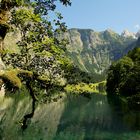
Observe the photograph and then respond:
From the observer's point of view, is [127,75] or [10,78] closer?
[10,78]

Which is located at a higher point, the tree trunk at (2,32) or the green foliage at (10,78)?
the tree trunk at (2,32)

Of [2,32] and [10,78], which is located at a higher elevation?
[2,32]

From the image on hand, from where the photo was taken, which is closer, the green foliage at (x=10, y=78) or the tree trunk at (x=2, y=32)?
the green foliage at (x=10, y=78)

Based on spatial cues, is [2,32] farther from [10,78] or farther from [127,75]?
[127,75]

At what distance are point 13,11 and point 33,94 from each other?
11.1ft

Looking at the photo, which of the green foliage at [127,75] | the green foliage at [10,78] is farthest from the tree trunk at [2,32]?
the green foliage at [127,75]

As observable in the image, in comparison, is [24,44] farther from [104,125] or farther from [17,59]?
[104,125]

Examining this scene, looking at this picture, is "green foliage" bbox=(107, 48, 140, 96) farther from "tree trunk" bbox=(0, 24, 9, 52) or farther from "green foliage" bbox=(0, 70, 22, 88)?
"green foliage" bbox=(0, 70, 22, 88)

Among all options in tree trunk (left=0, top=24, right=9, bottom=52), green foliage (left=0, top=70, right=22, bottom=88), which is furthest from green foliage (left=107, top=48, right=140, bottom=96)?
green foliage (left=0, top=70, right=22, bottom=88)

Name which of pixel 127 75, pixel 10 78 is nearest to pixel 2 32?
pixel 10 78

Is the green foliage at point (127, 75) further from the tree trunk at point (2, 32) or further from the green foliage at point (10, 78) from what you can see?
the green foliage at point (10, 78)

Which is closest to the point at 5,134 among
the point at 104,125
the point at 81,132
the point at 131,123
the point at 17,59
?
the point at 81,132

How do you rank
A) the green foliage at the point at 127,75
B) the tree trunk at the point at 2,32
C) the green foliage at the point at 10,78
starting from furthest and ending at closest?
the green foliage at the point at 127,75, the tree trunk at the point at 2,32, the green foliage at the point at 10,78

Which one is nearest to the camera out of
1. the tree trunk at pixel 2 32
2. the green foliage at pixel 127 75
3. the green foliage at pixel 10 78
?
the green foliage at pixel 10 78
